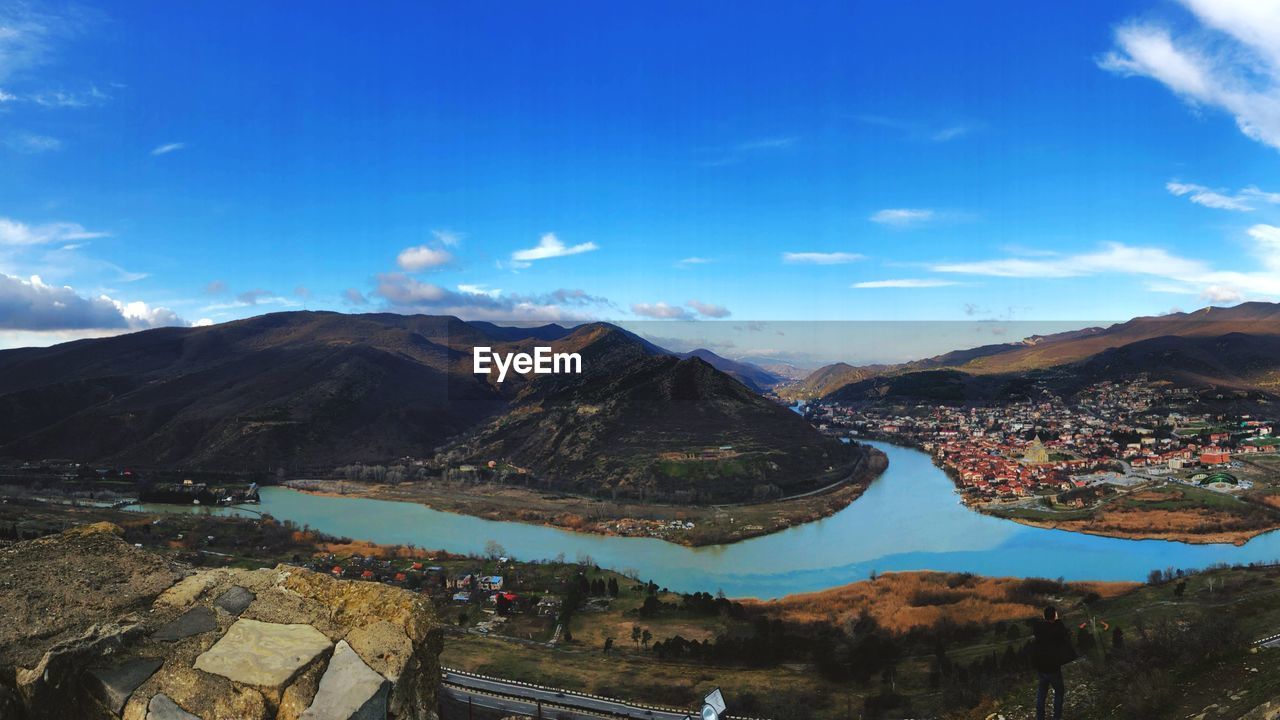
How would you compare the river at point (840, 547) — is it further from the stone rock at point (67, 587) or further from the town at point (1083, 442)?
the stone rock at point (67, 587)

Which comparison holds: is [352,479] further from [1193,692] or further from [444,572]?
[1193,692]

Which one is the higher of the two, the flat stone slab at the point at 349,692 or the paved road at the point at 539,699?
the flat stone slab at the point at 349,692

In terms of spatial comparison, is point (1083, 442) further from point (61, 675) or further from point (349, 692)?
point (61, 675)

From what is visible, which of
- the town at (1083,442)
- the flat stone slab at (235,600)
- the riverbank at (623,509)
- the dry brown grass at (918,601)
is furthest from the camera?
the town at (1083,442)

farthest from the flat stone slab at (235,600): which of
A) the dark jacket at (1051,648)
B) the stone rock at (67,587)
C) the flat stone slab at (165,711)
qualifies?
the dark jacket at (1051,648)

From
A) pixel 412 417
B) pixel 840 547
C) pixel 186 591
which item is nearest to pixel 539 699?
pixel 186 591

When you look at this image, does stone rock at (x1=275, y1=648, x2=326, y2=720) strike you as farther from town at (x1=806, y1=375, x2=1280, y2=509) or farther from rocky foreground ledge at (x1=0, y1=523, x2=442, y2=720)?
town at (x1=806, y1=375, x2=1280, y2=509)

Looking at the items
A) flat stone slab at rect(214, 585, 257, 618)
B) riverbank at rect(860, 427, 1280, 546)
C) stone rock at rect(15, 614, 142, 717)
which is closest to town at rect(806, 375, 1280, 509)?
riverbank at rect(860, 427, 1280, 546)

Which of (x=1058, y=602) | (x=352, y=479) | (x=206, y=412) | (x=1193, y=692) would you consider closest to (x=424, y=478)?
(x=352, y=479)
